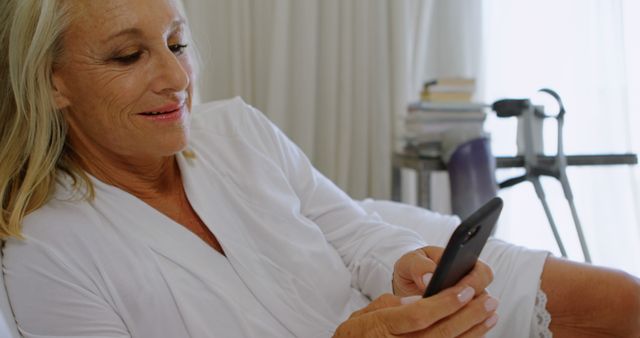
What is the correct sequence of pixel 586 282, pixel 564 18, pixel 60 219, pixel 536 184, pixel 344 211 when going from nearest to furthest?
pixel 60 219 → pixel 586 282 → pixel 344 211 → pixel 536 184 → pixel 564 18

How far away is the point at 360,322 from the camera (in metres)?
0.90

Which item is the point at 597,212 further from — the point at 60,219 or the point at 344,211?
the point at 60,219

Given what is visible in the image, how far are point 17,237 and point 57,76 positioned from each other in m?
0.29

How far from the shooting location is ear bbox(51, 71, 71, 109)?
1.09 meters

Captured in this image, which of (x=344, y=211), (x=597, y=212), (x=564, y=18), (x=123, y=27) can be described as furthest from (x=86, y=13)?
(x=597, y=212)

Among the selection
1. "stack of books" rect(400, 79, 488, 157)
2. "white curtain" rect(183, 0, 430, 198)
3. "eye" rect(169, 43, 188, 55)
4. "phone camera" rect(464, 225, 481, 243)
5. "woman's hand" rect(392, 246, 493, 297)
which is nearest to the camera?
"phone camera" rect(464, 225, 481, 243)

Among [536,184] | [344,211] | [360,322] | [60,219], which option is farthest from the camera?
[536,184]

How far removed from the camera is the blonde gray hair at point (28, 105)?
1.02m

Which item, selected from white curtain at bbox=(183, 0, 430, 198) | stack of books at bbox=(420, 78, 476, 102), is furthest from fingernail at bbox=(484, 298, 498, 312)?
white curtain at bbox=(183, 0, 430, 198)

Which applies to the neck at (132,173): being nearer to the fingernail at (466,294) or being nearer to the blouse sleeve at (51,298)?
the blouse sleeve at (51,298)

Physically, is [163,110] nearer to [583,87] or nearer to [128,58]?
[128,58]

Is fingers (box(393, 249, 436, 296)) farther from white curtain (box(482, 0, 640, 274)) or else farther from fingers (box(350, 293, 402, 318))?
white curtain (box(482, 0, 640, 274))

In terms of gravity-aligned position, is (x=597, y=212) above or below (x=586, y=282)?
below

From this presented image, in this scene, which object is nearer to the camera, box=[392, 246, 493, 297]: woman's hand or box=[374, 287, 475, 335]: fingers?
box=[374, 287, 475, 335]: fingers
